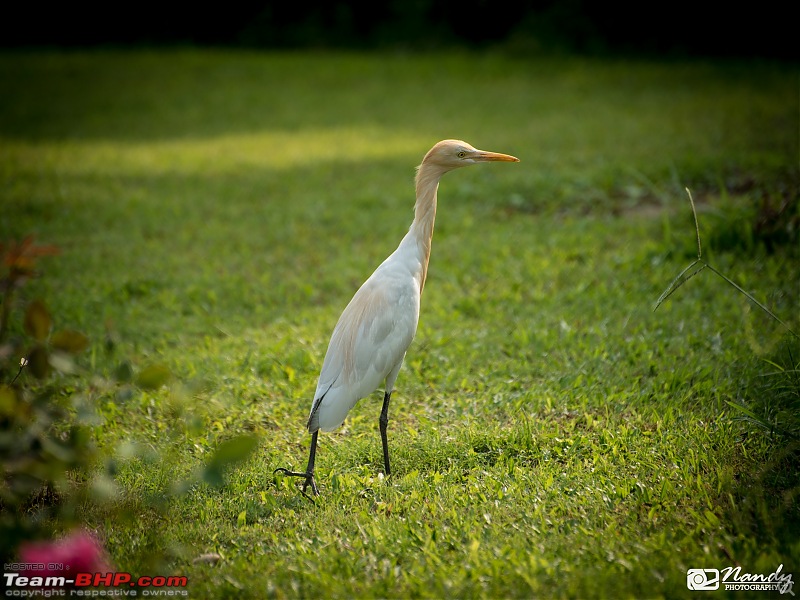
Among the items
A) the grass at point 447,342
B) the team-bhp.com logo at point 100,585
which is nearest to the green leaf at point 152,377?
the grass at point 447,342

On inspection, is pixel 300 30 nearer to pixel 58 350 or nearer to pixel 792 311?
pixel 792 311

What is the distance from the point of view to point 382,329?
3104 mm

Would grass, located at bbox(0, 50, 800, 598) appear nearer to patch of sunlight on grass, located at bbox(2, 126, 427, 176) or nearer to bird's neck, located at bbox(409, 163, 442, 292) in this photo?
patch of sunlight on grass, located at bbox(2, 126, 427, 176)

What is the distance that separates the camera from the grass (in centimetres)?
247

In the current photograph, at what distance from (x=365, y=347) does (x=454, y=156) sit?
953 millimetres

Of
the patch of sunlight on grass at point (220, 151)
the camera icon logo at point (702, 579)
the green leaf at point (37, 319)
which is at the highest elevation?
the green leaf at point (37, 319)

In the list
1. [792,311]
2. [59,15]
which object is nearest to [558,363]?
[792,311]

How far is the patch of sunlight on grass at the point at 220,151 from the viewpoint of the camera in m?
8.31

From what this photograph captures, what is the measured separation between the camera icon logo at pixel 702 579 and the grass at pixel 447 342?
0.04 meters

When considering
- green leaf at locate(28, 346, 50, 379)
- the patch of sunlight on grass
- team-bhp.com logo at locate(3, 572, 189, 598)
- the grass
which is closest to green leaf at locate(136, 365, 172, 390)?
the grass

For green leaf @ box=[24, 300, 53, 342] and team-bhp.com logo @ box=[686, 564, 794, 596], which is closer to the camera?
green leaf @ box=[24, 300, 53, 342]

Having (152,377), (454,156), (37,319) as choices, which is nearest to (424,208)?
(454,156)

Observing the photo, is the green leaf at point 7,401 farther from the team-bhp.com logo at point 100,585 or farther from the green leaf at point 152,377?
the team-bhp.com logo at point 100,585

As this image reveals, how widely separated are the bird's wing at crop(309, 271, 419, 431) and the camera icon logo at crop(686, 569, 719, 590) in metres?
1.38
